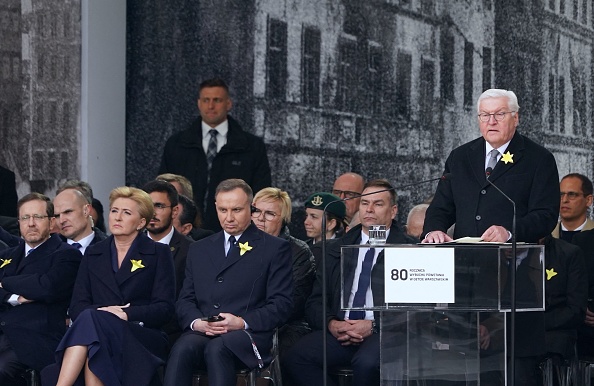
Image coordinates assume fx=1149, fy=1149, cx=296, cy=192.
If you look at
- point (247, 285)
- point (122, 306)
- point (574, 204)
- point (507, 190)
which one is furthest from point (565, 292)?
point (122, 306)

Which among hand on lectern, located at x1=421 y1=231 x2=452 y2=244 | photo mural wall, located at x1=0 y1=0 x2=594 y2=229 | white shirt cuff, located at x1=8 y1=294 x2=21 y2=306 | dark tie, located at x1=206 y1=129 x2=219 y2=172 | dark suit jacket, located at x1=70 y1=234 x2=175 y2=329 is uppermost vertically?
photo mural wall, located at x1=0 y1=0 x2=594 y2=229

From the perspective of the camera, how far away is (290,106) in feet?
30.8

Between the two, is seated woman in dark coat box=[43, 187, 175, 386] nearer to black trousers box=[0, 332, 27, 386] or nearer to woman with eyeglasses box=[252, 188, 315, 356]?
black trousers box=[0, 332, 27, 386]

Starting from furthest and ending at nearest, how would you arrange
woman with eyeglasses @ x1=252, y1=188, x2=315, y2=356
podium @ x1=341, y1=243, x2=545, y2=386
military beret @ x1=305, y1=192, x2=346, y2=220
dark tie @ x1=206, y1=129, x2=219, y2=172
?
dark tie @ x1=206, y1=129, x2=219, y2=172 → military beret @ x1=305, y1=192, x2=346, y2=220 → woman with eyeglasses @ x1=252, y1=188, x2=315, y2=356 → podium @ x1=341, y1=243, x2=545, y2=386

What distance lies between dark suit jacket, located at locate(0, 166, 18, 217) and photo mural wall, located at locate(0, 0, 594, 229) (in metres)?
0.61

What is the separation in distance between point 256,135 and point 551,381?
3.70m

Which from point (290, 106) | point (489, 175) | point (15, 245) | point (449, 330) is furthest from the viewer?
point (290, 106)

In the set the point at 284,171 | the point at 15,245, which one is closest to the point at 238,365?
the point at 15,245

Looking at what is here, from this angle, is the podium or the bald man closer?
the podium

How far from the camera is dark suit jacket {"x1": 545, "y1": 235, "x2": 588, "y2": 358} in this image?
6.57m

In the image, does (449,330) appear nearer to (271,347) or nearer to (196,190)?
(271,347)

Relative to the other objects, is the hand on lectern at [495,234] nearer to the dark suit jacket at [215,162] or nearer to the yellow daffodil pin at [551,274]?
the yellow daffodil pin at [551,274]

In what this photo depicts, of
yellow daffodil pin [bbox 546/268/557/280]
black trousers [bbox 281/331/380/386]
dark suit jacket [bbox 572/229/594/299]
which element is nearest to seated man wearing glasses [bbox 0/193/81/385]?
black trousers [bbox 281/331/380/386]

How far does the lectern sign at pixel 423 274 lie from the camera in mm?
4777
